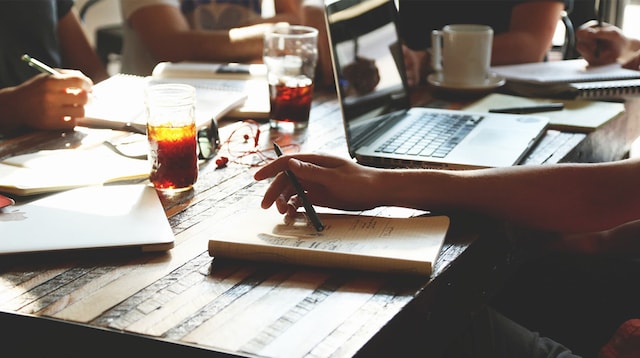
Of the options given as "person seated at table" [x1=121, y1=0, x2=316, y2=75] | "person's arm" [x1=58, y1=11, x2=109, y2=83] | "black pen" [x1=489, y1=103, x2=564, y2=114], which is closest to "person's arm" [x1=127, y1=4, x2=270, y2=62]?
"person seated at table" [x1=121, y1=0, x2=316, y2=75]

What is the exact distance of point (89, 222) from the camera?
3.36ft

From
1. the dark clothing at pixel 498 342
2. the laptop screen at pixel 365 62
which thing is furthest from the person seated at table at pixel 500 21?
the dark clothing at pixel 498 342

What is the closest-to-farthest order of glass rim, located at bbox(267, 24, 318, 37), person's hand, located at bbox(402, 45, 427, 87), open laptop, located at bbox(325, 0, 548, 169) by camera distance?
open laptop, located at bbox(325, 0, 548, 169) < glass rim, located at bbox(267, 24, 318, 37) < person's hand, located at bbox(402, 45, 427, 87)

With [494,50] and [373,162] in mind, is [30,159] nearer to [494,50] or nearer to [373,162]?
[373,162]

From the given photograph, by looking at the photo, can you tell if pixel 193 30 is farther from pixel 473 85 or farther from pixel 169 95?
pixel 169 95

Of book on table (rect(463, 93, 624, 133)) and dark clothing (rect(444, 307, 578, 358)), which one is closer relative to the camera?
dark clothing (rect(444, 307, 578, 358))

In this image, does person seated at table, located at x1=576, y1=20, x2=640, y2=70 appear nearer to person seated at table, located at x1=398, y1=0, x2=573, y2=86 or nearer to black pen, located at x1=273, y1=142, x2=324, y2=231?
person seated at table, located at x1=398, y1=0, x2=573, y2=86

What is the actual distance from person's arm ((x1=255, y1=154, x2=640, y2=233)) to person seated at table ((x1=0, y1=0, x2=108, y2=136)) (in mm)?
636

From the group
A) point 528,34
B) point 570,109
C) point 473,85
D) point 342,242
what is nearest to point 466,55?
point 473,85

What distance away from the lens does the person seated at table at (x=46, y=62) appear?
154 centimetres

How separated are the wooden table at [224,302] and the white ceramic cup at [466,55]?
0.84m

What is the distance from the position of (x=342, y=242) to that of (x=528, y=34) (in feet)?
5.29

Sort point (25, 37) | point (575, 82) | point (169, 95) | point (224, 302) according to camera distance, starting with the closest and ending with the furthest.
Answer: point (224, 302), point (169, 95), point (575, 82), point (25, 37)

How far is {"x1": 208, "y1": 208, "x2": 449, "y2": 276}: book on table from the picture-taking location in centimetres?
90
